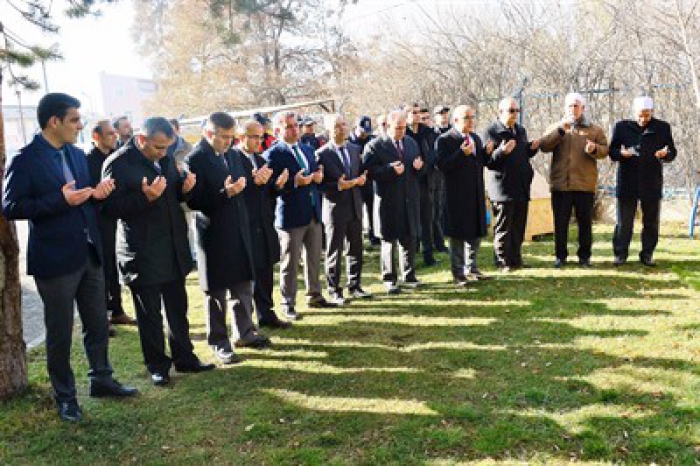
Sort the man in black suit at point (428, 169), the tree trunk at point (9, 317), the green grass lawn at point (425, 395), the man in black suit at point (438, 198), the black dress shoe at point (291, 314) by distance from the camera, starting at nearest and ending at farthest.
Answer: the green grass lawn at point (425, 395) < the tree trunk at point (9, 317) < the black dress shoe at point (291, 314) < the man in black suit at point (428, 169) < the man in black suit at point (438, 198)

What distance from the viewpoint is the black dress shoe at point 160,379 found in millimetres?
4691

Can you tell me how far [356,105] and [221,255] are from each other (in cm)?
1613

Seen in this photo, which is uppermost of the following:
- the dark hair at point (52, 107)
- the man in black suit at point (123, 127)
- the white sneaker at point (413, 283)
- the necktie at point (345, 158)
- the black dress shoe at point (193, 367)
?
the man in black suit at point (123, 127)

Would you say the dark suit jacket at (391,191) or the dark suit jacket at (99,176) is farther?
A: the dark suit jacket at (391,191)

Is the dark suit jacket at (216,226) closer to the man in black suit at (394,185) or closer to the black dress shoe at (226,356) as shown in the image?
the black dress shoe at (226,356)

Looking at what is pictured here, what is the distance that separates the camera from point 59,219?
396 centimetres

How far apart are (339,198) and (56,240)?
328 centimetres

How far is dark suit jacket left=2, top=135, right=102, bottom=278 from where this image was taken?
380 centimetres

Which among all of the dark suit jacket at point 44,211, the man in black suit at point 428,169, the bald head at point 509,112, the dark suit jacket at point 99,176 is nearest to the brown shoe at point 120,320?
the dark suit jacket at point 99,176

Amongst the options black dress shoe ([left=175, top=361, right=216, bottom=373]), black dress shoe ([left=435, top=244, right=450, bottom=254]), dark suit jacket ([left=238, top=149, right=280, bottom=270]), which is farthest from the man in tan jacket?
black dress shoe ([left=175, top=361, right=216, bottom=373])

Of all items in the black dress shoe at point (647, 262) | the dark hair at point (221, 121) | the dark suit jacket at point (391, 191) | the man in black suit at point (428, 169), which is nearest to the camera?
the dark hair at point (221, 121)

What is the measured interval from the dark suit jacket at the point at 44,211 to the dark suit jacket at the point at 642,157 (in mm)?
5996

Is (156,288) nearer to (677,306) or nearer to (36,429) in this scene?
(36,429)

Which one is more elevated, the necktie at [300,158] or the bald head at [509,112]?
the bald head at [509,112]
